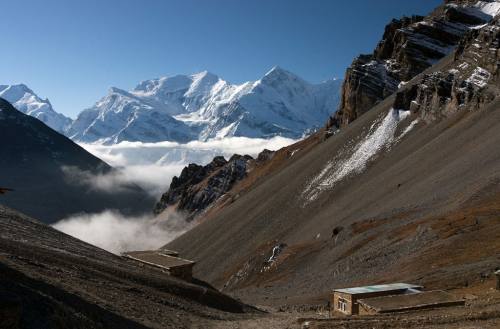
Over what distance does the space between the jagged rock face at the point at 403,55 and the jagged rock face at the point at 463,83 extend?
1056 inches

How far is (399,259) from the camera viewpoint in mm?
42594

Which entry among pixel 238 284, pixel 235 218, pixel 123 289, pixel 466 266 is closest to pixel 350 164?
pixel 235 218

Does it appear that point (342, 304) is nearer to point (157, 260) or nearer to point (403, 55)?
point (157, 260)

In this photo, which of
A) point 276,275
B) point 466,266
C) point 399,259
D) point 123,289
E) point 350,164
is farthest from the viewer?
point 350,164

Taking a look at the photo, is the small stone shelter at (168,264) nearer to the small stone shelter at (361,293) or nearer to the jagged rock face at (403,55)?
the small stone shelter at (361,293)

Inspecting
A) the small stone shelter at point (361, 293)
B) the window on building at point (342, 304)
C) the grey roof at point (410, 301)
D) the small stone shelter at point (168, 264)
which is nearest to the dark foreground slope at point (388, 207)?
the small stone shelter at point (361, 293)

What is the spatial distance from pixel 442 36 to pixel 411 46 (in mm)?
9574

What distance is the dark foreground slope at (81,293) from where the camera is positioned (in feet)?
64.3

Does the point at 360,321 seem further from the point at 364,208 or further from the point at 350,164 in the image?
the point at 350,164

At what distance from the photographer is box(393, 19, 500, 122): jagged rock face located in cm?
8925

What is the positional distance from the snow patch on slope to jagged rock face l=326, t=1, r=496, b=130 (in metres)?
30.4

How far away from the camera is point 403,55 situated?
460ft

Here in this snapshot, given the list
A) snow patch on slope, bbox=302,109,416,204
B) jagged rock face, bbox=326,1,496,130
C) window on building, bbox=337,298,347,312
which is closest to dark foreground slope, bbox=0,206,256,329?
window on building, bbox=337,298,347,312

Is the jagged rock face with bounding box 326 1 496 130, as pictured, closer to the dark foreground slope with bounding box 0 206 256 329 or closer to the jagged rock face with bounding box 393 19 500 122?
the jagged rock face with bounding box 393 19 500 122
